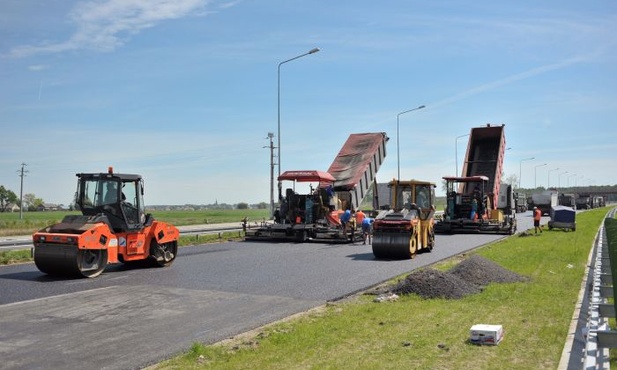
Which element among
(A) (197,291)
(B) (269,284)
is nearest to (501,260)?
(B) (269,284)

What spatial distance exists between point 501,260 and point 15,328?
458 inches

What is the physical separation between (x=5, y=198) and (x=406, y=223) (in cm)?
11491

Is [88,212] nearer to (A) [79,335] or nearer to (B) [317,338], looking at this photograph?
(A) [79,335]

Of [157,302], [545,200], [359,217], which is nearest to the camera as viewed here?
[157,302]

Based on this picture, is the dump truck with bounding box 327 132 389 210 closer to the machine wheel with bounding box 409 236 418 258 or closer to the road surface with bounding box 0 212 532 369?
the machine wheel with bounding box 409 236 418 258

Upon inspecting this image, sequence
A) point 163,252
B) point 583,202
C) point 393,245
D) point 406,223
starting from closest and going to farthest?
point 163,252 → point 393,245 → point 406,223 → point 583,202

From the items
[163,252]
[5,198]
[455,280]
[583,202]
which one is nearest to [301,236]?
[163,252]

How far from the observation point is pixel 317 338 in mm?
6730

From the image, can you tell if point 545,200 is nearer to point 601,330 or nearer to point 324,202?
point 324,202

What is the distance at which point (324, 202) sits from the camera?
2311 cm

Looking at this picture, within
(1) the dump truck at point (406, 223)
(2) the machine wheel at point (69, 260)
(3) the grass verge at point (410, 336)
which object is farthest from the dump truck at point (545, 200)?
(2) the machine wheel at point (69, 260)

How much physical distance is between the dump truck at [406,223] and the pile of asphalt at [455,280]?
447 cm

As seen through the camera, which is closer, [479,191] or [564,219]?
[479,191]

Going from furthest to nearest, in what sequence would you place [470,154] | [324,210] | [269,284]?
[470,154], [324,210], [269,284]
